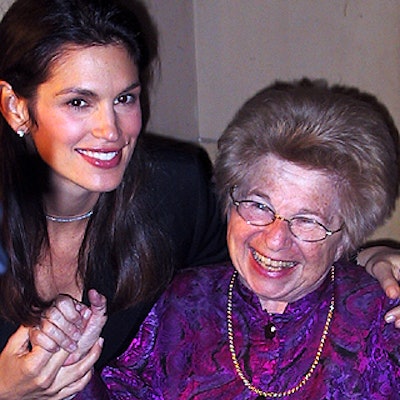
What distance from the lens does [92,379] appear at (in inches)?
56.2

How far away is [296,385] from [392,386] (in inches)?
7.0

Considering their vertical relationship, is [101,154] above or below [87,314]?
above

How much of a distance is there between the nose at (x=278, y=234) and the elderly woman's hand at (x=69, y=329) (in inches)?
14.4

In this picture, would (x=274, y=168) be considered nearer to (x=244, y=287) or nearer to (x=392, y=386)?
(x=244, y=287)

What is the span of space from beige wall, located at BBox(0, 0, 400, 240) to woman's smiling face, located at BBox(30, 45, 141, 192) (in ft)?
3.19

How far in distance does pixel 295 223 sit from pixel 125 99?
1.36 ft

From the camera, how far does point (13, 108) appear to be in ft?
4.76

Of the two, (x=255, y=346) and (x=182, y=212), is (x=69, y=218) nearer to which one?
(x=182, y=212)

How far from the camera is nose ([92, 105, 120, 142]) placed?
1.40 m

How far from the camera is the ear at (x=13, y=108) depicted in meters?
1.43

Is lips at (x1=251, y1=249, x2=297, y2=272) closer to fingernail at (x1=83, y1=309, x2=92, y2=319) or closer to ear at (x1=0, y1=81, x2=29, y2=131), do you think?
fingernail at (x1=83, y1=309, x2=92, y2=319)

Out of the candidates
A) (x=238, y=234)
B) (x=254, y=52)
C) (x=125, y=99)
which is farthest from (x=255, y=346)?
(x=254, y=52)

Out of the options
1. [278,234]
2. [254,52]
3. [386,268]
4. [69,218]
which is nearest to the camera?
[278,234]

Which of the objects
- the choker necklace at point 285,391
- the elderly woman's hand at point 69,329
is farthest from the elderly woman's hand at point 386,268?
the elderly woman's hand at point 69,329
